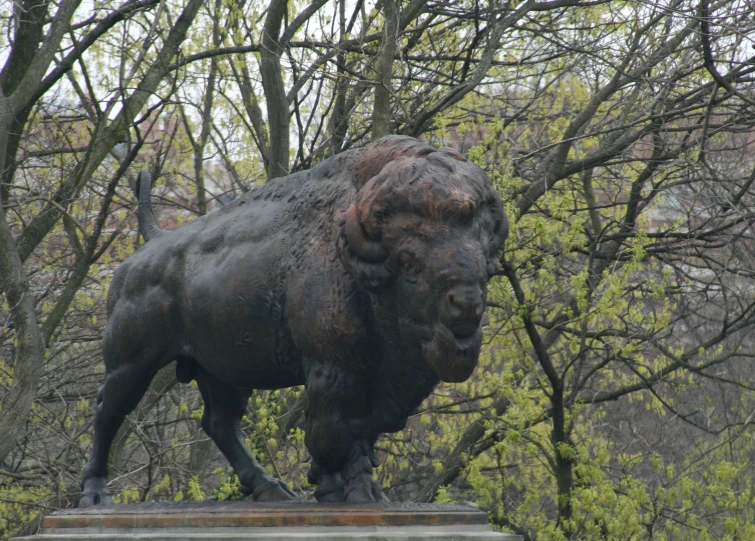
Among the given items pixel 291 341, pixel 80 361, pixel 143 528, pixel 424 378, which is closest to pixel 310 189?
pixel 291 341

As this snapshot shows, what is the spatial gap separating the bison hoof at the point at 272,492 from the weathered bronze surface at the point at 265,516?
0.66 ft

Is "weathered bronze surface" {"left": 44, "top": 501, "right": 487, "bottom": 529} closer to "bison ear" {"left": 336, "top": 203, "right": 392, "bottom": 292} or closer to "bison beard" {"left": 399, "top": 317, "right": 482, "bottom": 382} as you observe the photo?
"bison beard" {"left": 399, "top": 317, "right": 482, "bottom": 382}

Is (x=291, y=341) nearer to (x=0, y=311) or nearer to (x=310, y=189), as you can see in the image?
(x=310, y=189)

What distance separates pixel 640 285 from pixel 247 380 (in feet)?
17.0

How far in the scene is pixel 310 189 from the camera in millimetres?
4398

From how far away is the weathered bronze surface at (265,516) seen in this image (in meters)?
3.90

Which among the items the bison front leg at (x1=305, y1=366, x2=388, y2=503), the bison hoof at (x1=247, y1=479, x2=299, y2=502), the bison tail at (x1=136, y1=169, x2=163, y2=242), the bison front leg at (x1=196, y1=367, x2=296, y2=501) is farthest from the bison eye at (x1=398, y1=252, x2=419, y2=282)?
the bison tail at (x1=136, y1=169, x2=163, y2=242)

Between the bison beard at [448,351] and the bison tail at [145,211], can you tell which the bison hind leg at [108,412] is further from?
the bison beard at [448,351]

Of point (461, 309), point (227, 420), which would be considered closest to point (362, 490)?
point (461, 309)

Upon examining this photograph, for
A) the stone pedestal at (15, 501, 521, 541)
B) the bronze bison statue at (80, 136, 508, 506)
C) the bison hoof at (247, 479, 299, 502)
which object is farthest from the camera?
the bison hoof at (247, 479, 299, 502)

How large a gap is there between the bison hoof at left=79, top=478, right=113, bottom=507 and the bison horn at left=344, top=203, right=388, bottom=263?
6.19 feet

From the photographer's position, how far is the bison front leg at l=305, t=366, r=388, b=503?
4031 mm

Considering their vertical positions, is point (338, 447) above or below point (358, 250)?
below

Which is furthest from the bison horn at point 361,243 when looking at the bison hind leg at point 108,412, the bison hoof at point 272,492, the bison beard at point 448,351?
the bison hind leg at point 108,412
